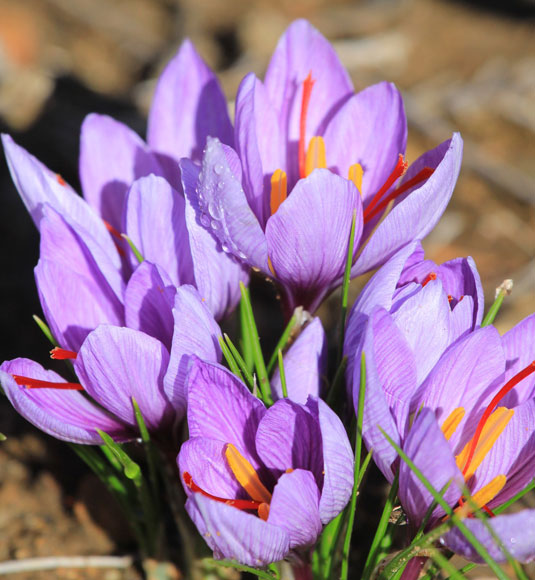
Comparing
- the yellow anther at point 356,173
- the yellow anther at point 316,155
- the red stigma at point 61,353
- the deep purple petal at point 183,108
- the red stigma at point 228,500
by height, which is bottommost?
the red stigma at point 228,500

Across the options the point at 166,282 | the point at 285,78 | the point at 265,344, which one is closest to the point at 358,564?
the point at 265,344

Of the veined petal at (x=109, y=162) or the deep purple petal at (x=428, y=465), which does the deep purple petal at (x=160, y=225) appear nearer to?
the veined petal at (x=109, y=162)

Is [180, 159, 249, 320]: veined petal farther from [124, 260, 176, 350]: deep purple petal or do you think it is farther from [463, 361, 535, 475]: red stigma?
[463, 361, 535, 475]: red stigma

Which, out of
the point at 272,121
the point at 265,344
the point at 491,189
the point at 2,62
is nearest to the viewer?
the point at 272,121

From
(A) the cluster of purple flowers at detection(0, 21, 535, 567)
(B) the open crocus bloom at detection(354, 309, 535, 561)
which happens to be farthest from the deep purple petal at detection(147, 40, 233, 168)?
(B) the open crocus bloom at detection(354, 309, 535, 561)

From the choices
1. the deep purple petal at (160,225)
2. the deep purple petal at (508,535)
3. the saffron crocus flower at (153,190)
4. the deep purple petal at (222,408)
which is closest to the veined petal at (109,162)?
the saffron crocus flower at (153,190)

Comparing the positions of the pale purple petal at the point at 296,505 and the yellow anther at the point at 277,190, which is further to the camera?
the yellow anther at the point at 277,190

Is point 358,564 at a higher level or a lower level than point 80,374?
lower

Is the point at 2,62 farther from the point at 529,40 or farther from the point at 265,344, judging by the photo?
the point at 529,40
